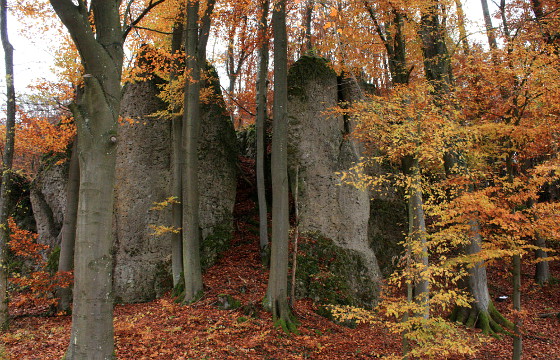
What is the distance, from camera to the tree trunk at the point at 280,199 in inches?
311

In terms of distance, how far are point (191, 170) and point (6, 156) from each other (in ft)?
14.0

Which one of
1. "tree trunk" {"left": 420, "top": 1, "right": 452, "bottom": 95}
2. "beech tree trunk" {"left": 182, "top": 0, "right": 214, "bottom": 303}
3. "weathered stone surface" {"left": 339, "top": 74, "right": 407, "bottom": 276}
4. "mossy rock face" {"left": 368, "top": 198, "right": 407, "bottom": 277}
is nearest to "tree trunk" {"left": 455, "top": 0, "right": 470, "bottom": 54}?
"tree trunk" {"left": 420, "top": 1, "right": 452, "bottom": 95}

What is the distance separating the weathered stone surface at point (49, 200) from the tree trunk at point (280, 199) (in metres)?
9.38

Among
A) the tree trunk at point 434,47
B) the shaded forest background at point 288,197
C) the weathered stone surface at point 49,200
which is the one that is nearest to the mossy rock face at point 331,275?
the shaded forest background at point 288,197

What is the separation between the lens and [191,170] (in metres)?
8.84

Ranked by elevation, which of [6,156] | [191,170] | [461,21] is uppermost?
[461,21]

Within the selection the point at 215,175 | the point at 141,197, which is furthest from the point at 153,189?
the point at 215,175

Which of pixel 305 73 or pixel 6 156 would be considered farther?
pixel 305 73

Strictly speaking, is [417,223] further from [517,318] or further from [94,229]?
[94,229]

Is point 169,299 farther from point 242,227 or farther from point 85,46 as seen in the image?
point 85,46

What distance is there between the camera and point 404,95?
7.04 meters

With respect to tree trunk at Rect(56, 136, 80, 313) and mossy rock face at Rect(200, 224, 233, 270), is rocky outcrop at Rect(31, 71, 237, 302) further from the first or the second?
tree trunk at Rect(56, 136, 80, 313)

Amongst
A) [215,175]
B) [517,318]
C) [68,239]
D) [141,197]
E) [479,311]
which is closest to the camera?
[517,318]

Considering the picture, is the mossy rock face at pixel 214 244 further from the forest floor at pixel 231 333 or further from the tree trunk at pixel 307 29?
the tree trunk at pixel 307 29
